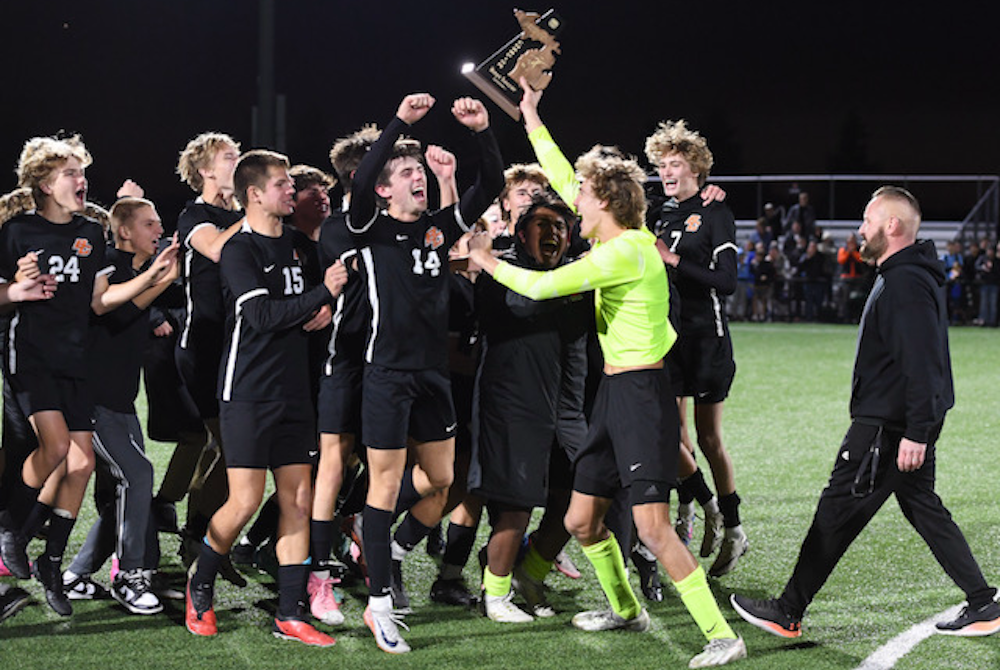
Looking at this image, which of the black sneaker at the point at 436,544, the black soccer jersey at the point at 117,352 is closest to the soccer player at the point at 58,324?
the black soccer jersey at the point at 117,352

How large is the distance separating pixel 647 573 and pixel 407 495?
1.24 metres

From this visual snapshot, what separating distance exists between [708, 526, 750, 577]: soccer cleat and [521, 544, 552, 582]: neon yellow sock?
1194 millimetres

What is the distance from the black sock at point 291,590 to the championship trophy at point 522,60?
227 centimetres

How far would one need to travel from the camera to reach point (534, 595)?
575cm

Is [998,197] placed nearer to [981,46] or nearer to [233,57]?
[981,46]

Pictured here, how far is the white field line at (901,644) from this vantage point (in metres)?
5.02

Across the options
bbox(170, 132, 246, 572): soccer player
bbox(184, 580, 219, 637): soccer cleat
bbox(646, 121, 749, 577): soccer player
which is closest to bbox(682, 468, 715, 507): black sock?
bbox(646, 121, 749, 577): soccer player

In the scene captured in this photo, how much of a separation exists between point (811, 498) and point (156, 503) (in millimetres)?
4323

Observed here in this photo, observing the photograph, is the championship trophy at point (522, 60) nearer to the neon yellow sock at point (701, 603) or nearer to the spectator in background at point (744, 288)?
the neon yellow sock at point (701, 603)

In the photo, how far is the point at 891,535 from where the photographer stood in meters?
7.41

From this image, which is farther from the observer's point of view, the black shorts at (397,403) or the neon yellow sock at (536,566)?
the neon yellow sock at (536,566)

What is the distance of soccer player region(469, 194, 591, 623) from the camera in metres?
5.52

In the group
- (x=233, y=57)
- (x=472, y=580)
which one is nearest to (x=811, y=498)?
(x=472, y=580)

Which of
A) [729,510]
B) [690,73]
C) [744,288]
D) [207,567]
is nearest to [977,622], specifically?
[729,510]
